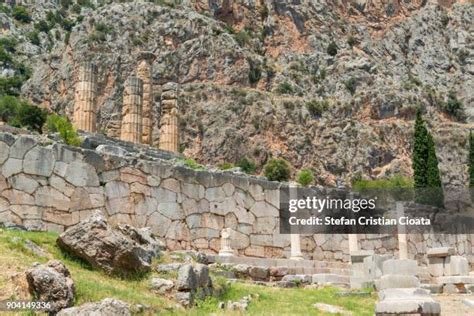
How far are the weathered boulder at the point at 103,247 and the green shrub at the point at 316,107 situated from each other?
191 feet

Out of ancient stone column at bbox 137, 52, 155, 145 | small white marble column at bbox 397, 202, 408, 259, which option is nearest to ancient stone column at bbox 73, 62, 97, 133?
ancient stone column at bbox 137, 52, 155, 145

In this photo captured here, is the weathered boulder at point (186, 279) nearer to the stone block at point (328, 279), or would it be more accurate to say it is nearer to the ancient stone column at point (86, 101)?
the stone block at point (328, 279)

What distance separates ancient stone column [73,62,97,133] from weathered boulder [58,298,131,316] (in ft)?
81.4

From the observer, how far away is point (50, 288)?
25.3 feet

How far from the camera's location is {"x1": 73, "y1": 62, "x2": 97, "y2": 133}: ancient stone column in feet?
104

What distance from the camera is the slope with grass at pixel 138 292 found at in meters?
8.40

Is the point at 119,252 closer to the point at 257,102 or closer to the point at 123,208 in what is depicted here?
the point at 123,208

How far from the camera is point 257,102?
66.0m

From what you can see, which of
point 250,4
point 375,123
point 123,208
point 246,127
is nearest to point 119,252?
point 123,208

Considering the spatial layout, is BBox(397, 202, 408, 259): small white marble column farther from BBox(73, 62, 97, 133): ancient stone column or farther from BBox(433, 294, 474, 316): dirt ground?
BBox(73, 62, 97, 133): ancient stone column

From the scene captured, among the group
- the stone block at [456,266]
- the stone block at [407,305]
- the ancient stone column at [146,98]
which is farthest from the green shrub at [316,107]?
the stone block at [407,305]

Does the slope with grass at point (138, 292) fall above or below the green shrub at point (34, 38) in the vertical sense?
below

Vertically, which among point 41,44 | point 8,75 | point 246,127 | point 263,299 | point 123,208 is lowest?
point 263,299

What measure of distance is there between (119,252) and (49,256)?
1.09 metres
